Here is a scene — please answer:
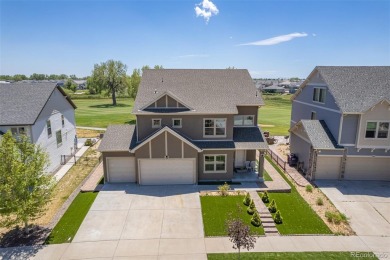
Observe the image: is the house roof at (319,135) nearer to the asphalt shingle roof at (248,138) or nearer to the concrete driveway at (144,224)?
the asphalt shingle roof at (248,138)

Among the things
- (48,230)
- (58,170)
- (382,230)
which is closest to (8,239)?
(48,230)

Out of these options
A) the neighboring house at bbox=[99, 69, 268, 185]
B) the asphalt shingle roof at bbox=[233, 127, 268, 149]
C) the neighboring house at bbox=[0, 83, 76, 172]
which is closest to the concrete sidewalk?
the neighboring house at bbox=[99, 69, 268, 185]

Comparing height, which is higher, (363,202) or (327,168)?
(327,168)

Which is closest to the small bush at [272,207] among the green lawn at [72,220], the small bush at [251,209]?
the small bush at [251,209]

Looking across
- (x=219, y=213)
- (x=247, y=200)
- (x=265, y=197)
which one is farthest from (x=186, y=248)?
(x=265, y=197)

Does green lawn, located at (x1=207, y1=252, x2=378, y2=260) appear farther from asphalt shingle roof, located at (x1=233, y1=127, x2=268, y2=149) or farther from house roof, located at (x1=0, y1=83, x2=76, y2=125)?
house roof, located at (x1=0, y1=83, x2=76, y2=125)

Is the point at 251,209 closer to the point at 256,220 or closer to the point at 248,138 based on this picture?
the point at 256,220
